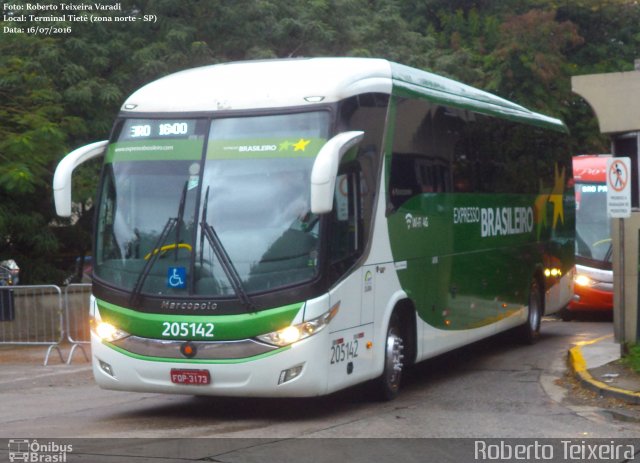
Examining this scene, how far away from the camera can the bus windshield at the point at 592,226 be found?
2306 centimetres

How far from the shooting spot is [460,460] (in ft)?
28.1

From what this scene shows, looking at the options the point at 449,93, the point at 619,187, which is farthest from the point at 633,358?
the point at 449,93

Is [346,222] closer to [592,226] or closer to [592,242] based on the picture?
[592,242]

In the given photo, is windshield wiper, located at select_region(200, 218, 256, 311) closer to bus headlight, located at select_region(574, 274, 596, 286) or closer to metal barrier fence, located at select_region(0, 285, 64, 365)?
metal barrier fence, located at select_region(0, 285, 64, 365)

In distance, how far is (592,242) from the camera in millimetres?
23344

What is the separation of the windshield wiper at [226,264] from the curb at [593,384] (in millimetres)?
4148

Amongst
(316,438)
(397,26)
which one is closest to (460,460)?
(316,438)

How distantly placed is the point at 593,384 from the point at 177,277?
5.03 m

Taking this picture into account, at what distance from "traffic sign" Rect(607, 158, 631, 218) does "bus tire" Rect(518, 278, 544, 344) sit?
4.14 metres

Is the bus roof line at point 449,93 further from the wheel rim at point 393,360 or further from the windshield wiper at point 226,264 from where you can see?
the windshield wiper at point 226,264

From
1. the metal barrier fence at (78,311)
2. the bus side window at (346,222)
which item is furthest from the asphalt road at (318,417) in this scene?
the metal barrier fence at (78,311)

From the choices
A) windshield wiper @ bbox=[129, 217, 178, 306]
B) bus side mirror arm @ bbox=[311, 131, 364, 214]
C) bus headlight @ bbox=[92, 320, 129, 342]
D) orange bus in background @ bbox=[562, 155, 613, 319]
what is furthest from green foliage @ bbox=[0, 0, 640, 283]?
bus side mirror arm @ bbox=[311, 131, 364, 214]

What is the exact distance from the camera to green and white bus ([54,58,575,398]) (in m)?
10.1

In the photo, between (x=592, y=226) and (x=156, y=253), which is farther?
(x=592, y=226)
